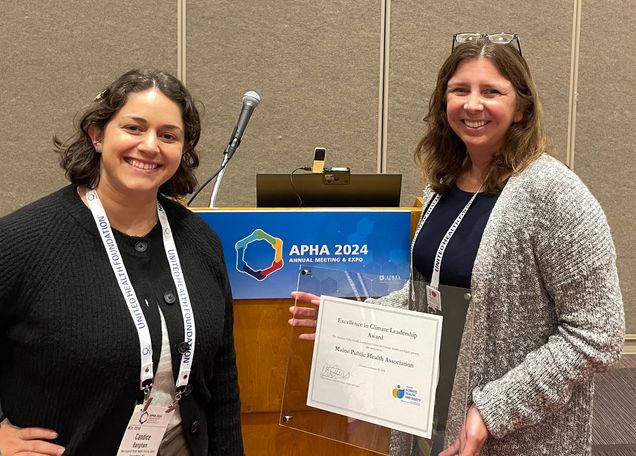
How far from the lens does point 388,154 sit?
11.9 ft

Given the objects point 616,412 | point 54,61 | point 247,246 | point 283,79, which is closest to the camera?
point 247,246

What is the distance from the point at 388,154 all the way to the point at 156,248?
2422 mm

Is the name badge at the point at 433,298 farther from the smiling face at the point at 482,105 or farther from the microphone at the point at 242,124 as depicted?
the microphone at the point at 242,124

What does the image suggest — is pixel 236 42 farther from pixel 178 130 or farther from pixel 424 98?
pixel 178 130

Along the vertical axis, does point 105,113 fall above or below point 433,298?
above

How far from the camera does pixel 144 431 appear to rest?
130 centimetres

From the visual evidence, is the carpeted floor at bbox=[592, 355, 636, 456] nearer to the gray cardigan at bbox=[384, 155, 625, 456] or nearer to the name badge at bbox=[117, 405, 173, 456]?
the gray cardigan at bbox=[384, 155, 625, 456]

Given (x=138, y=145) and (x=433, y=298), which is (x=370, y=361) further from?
(x=138, y=145)

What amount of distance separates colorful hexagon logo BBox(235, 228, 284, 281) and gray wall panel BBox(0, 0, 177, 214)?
2.16 metres

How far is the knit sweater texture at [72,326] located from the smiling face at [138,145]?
9cm

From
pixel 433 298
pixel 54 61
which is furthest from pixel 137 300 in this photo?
pixel 54 61

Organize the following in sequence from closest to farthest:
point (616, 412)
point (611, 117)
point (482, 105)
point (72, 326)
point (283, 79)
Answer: point (72, 326)
point (482, 105)
point (616, 412)
point (283, 79)
point (611, 117)

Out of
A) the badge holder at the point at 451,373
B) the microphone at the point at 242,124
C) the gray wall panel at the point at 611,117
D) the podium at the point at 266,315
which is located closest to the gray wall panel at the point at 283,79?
the gray wall panel at the point at 611,117
